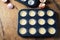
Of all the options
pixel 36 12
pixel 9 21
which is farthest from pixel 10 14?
pixel 36 12

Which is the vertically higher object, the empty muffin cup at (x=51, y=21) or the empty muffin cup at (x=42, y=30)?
the empty muffin cup at (x=51, y=21)

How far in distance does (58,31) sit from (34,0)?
21 centimetres

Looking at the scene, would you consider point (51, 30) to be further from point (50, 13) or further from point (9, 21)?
point (9, 21)

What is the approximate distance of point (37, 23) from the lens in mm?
883

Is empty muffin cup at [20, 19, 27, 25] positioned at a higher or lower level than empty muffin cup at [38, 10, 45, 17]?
lower

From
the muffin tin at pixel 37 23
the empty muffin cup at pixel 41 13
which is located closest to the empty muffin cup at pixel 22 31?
the muffin tin at pixel 37 23

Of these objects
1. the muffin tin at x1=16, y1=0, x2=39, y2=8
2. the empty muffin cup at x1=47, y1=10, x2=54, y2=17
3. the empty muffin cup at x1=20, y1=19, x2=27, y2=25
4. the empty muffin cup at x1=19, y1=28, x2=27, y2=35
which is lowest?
the empty muffin cup at x1=19, y1=28, x2=27, y2=35

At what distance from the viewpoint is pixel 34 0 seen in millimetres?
919

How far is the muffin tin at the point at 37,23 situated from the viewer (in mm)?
875

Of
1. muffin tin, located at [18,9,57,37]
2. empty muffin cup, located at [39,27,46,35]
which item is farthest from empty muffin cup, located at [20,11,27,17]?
empty muffin cup, located at [39,27,46,35]

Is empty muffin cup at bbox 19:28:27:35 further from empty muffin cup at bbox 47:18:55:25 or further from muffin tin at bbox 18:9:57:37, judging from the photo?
empty muffin cup at bbox 47:18:55:25

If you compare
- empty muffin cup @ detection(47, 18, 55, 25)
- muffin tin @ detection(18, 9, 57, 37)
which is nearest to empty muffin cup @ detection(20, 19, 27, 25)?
muffin tin @ detection(18, 9, 57, 37)

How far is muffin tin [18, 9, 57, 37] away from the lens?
0.87 m

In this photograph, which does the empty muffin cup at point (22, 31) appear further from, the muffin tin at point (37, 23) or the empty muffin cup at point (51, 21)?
the empty muffin cup at point (51, 21)
